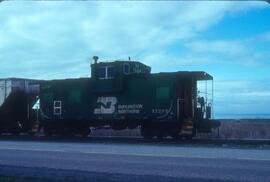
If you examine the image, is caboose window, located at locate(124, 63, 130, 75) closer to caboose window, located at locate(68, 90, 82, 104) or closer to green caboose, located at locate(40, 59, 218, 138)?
green caboose, located at locate(40, 59, 218, 138)

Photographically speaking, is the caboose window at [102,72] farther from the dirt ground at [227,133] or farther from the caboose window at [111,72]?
the dirt ground at [227,133]

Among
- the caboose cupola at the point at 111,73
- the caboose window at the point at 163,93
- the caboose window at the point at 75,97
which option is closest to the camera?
the caboose window at the point at 163,93

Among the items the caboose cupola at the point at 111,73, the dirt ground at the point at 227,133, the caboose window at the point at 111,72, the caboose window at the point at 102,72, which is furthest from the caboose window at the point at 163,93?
the dirt ground at the point at 227,133

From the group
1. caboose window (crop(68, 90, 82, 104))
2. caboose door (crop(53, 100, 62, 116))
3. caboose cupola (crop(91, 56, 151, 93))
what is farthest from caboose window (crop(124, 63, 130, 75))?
caboose door (crop(53, 100, 62, 116))

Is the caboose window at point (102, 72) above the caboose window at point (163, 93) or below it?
above

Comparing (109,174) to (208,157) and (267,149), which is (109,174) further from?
(267,149)

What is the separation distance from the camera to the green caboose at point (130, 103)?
23.8 m

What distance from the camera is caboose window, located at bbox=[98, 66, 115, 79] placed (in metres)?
25.5

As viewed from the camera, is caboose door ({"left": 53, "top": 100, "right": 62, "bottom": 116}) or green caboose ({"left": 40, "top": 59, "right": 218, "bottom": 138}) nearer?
green caboose ({"left": 40, "top": 59, "right": 218, "bottom": 138})

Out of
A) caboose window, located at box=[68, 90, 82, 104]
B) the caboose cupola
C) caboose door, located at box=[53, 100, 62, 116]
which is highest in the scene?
the caboose cupola

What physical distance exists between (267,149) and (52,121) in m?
14.1

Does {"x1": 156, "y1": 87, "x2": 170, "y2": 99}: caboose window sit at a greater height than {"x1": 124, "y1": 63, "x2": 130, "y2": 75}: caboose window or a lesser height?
lesser

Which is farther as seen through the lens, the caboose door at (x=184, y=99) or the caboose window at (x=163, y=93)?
the caboose window at (x=163, y=93)

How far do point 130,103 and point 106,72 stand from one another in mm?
2196
